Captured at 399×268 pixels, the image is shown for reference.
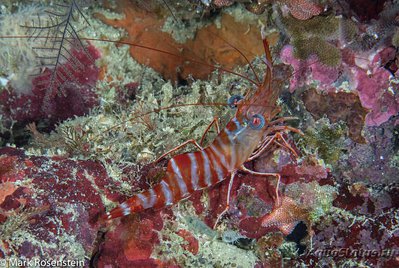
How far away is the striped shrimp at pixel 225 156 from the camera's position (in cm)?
323

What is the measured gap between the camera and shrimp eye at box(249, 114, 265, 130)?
342 centimetres

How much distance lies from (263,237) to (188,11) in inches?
137

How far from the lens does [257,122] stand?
3.43 m

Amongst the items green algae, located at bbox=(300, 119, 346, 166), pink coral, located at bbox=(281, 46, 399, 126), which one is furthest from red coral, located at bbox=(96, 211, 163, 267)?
pink coral, located at bbox=(281, 46, 399, 126)

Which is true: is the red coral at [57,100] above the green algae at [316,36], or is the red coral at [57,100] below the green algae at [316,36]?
above

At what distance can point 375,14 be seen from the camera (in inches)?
Answer: 139

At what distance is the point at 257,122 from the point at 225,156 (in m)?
0.48

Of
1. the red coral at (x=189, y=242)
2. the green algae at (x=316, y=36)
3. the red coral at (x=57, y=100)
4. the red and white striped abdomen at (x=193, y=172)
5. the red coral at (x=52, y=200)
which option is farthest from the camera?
the red coral at (x=57, y=100)

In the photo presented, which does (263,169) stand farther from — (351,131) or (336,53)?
(336,53)

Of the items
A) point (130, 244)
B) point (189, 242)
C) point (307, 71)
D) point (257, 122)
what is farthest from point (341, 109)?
point (130, 244)

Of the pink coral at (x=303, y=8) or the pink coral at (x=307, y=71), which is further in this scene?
the pink coral at (x=307, y=71)

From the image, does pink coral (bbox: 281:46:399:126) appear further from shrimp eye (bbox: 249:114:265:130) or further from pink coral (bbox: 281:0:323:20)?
shrimp eye (bbox: 249:114:265:130)

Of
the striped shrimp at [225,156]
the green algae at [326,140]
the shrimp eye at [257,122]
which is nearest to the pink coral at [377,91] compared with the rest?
the green algae at [326,140]

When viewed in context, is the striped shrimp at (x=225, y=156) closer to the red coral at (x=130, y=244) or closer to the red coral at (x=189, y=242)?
the red coral at (x=130, y=244)
